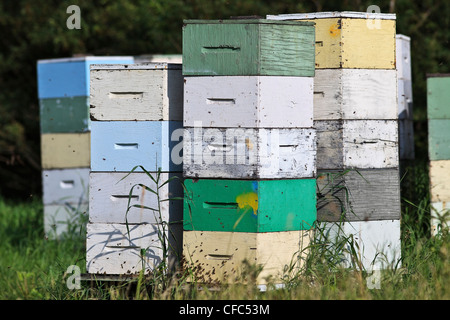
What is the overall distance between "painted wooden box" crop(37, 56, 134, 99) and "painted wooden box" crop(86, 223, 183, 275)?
3.23 meters

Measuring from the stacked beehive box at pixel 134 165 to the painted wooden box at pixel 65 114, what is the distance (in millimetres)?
2929

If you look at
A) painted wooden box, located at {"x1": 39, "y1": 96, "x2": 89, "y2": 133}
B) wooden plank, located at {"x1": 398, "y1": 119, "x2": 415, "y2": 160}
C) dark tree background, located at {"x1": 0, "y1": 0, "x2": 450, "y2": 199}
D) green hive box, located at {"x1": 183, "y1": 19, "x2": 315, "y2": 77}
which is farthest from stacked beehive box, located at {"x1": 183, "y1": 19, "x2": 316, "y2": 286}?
dark tree background, located at {"x1": 0, "y1": 0, "x2": 450, "y2": 199}

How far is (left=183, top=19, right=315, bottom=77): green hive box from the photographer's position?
181 inches

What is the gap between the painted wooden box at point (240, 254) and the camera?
4.56m

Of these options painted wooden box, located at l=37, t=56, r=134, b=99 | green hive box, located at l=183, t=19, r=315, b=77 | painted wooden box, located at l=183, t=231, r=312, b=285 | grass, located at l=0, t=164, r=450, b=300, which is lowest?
grass, located at l=0, t=164, r=450, b=300

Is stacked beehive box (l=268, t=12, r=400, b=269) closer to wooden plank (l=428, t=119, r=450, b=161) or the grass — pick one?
the grass

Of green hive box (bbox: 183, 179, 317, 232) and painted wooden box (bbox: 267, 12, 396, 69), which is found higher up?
painted wooden box (bbox: 267, 12, 396, 69)

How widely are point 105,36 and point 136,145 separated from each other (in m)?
7.36

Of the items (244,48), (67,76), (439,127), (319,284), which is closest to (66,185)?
(67,76)

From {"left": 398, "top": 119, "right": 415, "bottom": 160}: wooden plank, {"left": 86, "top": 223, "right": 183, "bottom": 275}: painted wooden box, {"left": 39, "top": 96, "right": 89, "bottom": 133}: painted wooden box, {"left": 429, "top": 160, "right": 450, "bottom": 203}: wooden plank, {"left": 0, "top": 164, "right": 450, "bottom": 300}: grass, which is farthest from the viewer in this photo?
{"left": 39, "top": 96, "right": 89, "bottom": 133}: painted wooden box

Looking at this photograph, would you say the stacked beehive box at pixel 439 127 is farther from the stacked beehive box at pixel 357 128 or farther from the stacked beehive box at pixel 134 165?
the stacked beehive box at pixel 134 165

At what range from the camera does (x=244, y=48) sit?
15.1 feet

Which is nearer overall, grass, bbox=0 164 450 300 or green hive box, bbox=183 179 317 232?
grass, bbox=0 164 450 300

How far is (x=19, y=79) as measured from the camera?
12359mm
